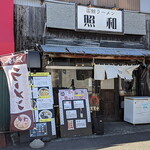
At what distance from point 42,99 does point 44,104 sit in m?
0.19

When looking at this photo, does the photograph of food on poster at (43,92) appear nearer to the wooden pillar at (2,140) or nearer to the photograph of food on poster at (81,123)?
the photograph of food on poster at (81,123)

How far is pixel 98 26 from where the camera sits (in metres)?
8.87

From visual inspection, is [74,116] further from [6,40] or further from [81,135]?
Answer: [6,40]

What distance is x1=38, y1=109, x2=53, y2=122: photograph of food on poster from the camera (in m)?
6.71

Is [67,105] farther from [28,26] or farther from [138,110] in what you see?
[28,26]

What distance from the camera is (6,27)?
25.0 feet

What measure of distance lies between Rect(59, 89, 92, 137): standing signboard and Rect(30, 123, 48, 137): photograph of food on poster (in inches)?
24.6

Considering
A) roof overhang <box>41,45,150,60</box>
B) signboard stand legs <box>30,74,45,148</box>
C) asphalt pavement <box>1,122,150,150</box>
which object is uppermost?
roof overhang <box>41,45,150,60</box>

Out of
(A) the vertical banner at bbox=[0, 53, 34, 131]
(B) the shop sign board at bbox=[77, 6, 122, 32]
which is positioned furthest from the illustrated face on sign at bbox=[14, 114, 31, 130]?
(B) the shop sign board at bbox=[77, 6, 122, 32]

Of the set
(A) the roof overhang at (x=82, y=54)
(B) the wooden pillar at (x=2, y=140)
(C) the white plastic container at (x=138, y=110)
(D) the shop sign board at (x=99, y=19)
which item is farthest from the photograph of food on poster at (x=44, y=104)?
(C) the white plastic container at (x=138, y=110)

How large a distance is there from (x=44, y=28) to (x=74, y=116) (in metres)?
3.86

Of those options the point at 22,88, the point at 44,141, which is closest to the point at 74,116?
the point at 44,141

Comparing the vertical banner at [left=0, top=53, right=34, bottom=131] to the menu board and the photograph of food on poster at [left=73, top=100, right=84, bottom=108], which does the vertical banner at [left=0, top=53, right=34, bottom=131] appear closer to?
the menu board

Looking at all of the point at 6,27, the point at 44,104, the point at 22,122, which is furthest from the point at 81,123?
the point at 6,27
